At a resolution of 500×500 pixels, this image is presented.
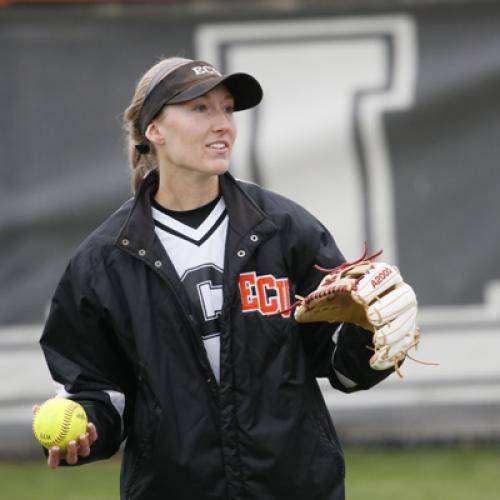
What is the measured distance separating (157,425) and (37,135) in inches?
145

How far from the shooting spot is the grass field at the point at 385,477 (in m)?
5.77

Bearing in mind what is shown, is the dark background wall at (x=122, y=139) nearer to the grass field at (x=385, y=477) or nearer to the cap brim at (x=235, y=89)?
the grass field at (x=385, y=477)

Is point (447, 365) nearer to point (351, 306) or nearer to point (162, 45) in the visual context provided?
point (162, 45)

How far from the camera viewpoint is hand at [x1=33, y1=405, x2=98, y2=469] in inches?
123

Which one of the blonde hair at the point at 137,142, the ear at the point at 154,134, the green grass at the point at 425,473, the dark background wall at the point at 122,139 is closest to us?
the ear at the point at 154,134

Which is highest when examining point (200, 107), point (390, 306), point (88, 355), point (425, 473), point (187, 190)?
point (200, 107)

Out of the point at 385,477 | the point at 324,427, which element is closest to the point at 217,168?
the point at 324,427

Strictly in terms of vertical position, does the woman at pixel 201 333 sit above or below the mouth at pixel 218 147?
below

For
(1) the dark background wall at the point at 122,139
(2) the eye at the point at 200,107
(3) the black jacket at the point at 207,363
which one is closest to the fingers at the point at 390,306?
(3) the black jacket at the point at 207,363

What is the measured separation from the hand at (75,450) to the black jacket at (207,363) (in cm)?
6

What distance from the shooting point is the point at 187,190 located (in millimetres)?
3318

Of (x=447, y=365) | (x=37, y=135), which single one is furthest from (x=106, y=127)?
(x=447, y=365)

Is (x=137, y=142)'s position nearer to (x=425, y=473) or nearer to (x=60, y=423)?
(x=60, y=423)

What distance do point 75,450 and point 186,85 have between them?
986 millimetres
